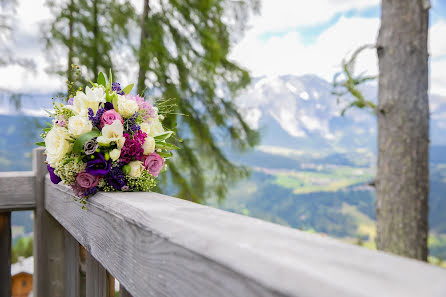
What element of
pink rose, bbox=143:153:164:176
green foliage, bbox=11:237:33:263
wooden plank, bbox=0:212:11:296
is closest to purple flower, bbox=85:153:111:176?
pink rose, bbox=143:153:164:176

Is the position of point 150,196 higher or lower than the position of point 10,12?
lower

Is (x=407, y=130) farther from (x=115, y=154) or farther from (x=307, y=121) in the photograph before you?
(x=307, y=121)

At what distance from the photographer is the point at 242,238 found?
1.62 feet

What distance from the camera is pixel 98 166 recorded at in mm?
1091

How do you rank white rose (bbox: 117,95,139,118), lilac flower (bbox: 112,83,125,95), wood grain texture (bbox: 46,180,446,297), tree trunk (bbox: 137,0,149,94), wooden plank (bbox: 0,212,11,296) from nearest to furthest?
wood grain texture (bbox: 46,180,446,297) → white rose (bbox: 117,95,139,118) → lilac flower (bbox: 112,83,125,95) → wooden plank (bbox: 0,212,11,296) → tree trunk (bbox: 137,0,149,94)

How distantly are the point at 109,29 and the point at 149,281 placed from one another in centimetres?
690

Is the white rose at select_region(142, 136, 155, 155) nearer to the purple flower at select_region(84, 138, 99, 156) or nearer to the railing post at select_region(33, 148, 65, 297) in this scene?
the purple flower at select_region(84, 138, 99, 156)

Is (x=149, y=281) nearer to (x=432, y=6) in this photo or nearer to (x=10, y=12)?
(x=432, y=6)

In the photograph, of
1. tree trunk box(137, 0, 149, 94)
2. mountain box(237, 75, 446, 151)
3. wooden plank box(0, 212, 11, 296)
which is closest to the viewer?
wooden plank box(0, 212, 11, 296)

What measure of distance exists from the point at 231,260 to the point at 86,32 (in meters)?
7.11

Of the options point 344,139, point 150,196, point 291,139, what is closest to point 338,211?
point 291,139

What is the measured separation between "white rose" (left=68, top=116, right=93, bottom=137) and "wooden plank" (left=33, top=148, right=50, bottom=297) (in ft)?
2.42

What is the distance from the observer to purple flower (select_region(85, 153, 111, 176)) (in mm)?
1048

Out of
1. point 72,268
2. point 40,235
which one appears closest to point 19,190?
point 40,235
